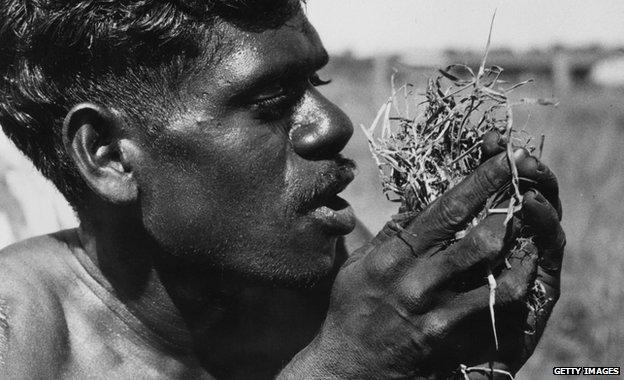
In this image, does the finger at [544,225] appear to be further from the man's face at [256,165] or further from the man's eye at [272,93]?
the man's eye at [272,93]

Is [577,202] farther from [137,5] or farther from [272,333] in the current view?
[137,5]

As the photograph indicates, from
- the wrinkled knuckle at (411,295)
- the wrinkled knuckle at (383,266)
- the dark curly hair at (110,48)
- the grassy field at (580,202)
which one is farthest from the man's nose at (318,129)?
the grassy field at (580,202)

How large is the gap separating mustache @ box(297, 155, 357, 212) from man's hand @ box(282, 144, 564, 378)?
247 millimetres

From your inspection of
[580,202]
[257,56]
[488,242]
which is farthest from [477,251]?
[580,202]

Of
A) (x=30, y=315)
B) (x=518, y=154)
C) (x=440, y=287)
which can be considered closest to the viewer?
(x=518, y=154)

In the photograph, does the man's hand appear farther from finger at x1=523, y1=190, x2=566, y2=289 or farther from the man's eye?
the man's eye

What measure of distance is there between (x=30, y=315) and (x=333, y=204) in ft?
3.54

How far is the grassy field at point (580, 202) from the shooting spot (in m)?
4.94

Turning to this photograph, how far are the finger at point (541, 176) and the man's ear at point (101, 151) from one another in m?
1.24

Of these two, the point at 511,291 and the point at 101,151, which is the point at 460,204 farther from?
the point at 101,151

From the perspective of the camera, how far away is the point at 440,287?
218 centimetres

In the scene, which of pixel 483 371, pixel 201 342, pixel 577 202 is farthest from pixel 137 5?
pixel 577 202

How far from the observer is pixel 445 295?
2205 millimetres

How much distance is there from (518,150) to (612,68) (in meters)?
15.2
